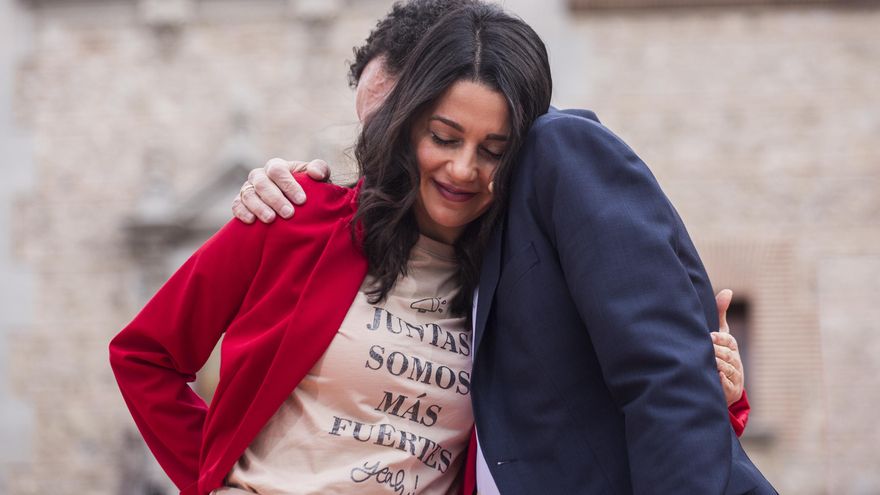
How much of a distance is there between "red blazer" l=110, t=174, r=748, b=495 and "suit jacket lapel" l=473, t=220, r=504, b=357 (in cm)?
30

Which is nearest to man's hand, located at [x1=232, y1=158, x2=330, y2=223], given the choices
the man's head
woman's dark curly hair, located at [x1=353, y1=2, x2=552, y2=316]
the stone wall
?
Result: woman's dark curly hair, located at [x1=353, y1=2, x2=552, y2=316]

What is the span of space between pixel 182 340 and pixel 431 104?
0.78 m

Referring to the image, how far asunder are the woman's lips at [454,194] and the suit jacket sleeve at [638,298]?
202mm

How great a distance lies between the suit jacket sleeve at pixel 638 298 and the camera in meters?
2.13

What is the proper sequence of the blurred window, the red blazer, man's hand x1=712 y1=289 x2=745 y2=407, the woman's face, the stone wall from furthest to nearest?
the blurred window
the stone wall
the red blazer
the woman's face
man's hand x1=712 y1=289 x2=745 y2=407

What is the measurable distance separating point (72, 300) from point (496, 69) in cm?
963

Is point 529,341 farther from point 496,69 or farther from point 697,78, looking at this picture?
point 697,78

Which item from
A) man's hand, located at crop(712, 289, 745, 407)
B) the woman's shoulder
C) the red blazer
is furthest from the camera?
the woman's shoulder

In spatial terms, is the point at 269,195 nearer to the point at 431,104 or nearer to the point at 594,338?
the point at 431,104

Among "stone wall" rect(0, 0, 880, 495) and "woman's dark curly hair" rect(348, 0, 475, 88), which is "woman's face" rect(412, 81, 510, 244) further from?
"stone wall" rect(0, 0, 880, 495)

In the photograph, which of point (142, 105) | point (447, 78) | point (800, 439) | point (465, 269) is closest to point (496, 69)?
point (447, 78)

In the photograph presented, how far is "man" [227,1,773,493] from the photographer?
215 centimetres
